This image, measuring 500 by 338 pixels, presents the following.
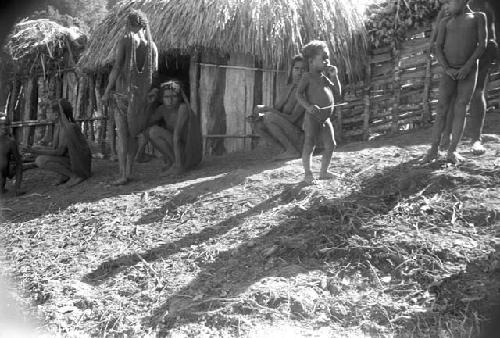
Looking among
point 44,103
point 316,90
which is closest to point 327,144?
point 316,90

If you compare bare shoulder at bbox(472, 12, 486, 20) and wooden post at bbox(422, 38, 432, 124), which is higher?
bare shoulder at bbox(472, 12, 486, 20)

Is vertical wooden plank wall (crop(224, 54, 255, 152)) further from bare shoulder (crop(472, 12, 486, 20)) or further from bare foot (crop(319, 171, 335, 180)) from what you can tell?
bare shoulder (crop(472, 12, 486, 20))

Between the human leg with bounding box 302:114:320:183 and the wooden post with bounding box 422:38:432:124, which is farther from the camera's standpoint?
the wooden post with bounding box 422:38:432:124

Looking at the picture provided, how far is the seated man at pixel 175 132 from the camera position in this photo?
777cm

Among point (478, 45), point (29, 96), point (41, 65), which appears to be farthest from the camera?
point (29, 96)

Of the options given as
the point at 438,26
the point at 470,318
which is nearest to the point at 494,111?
the point at 438,26

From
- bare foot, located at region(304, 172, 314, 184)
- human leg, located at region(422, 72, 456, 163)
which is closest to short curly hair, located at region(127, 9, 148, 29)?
bare foot, located at region(304, 172, 314, 184)

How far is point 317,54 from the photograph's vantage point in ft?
18.6

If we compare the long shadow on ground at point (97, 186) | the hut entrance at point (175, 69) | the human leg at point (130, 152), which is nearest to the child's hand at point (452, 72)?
the long shadow on ground at point (97, 186)

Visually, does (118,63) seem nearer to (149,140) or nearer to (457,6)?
(149,140)

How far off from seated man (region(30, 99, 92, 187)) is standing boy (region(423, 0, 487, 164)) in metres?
4.90

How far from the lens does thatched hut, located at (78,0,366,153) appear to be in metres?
9.10

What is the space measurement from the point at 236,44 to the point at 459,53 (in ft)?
14.0

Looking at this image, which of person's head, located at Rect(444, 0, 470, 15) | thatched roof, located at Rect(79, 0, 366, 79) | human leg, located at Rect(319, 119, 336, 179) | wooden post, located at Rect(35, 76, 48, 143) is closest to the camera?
person's head, located at Rect(444, 0, 470, 15)
